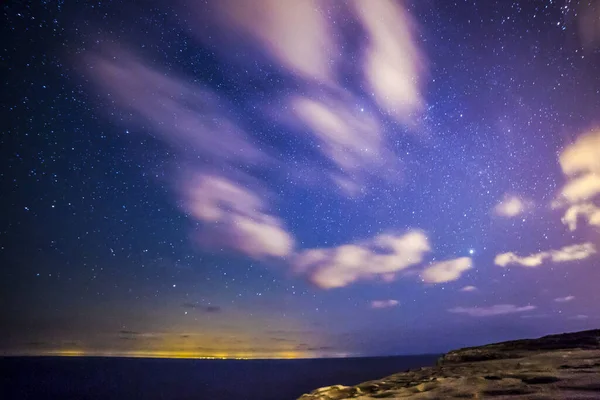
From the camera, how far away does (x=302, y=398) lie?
11.0 meters

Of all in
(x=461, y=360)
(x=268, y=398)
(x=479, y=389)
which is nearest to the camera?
(x=479, y=389)

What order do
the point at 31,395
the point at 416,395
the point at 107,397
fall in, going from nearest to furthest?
the point at 416,395 < the point at 107,397 < the point at 31,395

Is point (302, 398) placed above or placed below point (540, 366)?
below

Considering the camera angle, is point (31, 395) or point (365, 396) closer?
point (365, 396)

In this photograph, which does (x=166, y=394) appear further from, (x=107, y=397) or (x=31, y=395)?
(x=31, y=395)

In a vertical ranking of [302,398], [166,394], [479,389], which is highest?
[479,389]

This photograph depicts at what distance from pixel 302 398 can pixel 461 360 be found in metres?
8.89

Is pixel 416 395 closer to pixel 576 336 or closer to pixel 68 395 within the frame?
pixel 576 336

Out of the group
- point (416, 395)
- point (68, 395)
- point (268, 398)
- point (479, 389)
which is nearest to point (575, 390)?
point (479, 389)

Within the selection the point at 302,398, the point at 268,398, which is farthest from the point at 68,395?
the point at 302,398

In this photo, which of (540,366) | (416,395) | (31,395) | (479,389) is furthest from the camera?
(31,395)

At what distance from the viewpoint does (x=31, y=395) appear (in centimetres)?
8188

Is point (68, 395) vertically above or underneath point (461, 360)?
underneath

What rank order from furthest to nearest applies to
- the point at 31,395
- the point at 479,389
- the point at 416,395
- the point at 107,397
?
the point at 31,395
the point at 107,397
the point at 416,395
the point at 479,389
